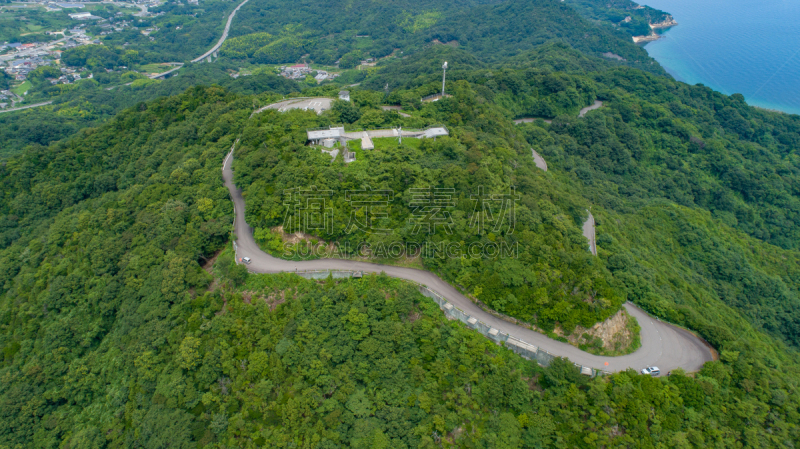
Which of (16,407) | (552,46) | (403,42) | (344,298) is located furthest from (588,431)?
(403,42)

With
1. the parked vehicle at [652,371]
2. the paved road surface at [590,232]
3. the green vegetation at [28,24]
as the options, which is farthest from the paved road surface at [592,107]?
the green vegetation at [28,24]

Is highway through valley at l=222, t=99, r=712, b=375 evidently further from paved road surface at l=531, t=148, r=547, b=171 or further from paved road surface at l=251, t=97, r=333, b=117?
paved road surface at l=531, t=148, r=547, b=171

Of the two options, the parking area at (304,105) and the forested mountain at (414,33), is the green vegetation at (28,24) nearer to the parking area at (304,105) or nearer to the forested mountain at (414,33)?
the forested mountain at (414,33)

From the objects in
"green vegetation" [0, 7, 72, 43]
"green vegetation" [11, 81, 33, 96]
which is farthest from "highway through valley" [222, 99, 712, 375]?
"green vegetation" [0, 7, 72, 43]

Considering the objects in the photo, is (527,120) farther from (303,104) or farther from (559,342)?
(559,342)

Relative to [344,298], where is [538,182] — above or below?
above

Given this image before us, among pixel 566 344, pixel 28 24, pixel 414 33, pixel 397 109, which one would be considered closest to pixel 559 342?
pixel 566 344

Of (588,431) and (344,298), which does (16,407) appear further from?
(588,431)
